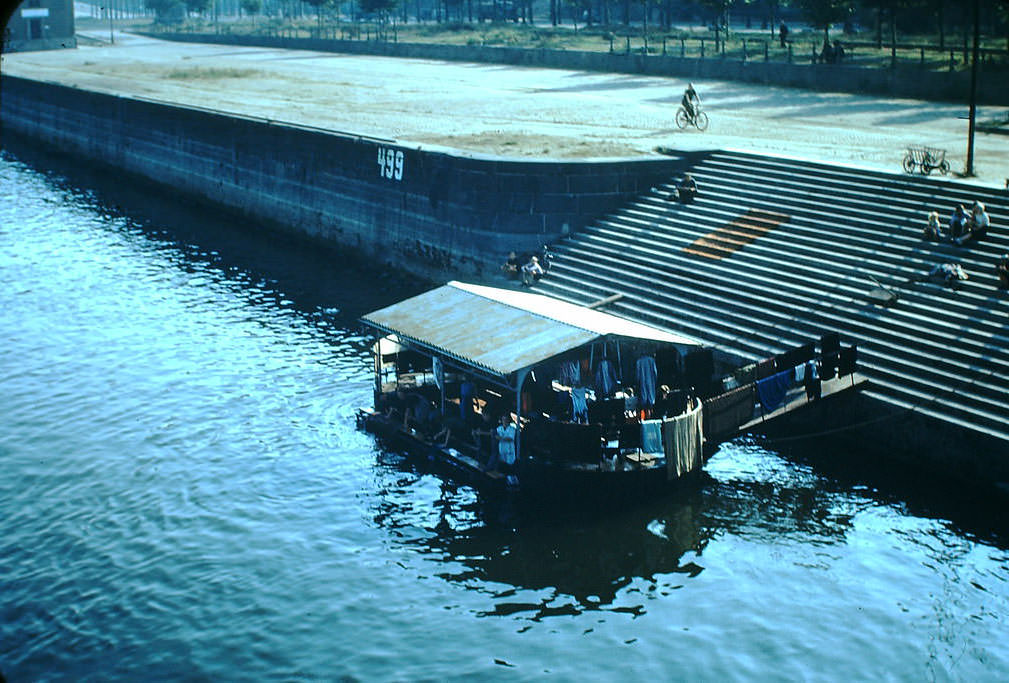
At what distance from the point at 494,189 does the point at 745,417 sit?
1592 cm

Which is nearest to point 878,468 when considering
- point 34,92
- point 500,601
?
point 500,601

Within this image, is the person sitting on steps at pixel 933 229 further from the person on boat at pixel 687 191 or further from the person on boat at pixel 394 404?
the person on boat at pixel 394 404

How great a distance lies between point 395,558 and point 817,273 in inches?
570

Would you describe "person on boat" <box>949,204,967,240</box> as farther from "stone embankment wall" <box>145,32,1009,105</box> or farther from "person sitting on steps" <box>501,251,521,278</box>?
"stone embankment wall" <box>145,32,1009,105</box>

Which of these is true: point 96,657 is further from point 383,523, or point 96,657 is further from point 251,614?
point 383,523

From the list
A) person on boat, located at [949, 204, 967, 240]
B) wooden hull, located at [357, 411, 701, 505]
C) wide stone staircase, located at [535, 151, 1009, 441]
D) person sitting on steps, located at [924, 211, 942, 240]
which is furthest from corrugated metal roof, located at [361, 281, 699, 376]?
person on boat, located at [949, 204, 967, 240]

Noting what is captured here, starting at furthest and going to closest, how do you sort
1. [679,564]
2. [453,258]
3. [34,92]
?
[34,92]
[453,258]
[679,564]

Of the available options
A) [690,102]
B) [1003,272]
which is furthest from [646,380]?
[690,102]

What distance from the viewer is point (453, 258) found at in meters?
38.2

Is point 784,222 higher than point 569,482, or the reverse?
point 784,222

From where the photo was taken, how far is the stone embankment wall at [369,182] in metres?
35.9

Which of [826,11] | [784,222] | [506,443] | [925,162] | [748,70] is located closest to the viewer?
[506,443]

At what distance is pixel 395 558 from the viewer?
66.1 feet

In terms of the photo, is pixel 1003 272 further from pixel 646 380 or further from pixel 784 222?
pixel 646 380
